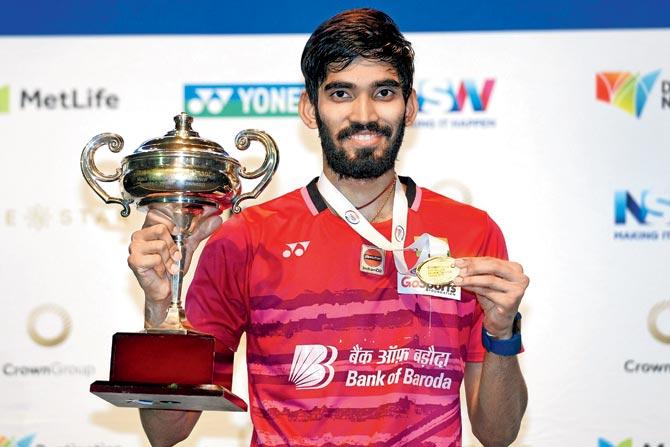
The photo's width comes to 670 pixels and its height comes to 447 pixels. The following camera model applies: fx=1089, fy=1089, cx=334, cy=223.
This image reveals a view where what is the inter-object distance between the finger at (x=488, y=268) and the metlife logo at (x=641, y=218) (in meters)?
1.54

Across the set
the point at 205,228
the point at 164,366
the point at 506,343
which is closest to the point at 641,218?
the point at 506,343

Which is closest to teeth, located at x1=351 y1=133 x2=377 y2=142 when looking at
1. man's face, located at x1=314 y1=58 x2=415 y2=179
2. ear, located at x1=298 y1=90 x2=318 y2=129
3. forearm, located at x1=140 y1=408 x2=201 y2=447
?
man's face, located at x1=314 y1=58 x2=415 y2=179

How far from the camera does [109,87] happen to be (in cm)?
393

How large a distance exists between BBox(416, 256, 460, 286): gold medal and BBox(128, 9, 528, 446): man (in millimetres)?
105

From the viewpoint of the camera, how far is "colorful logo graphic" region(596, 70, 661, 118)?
3.80 m

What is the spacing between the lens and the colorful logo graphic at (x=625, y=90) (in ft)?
12.5

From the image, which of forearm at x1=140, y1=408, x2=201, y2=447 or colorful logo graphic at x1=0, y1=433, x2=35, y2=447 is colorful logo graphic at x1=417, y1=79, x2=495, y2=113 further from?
colorful logo graphic at x1=0, y1=433, x2=35, y2=447

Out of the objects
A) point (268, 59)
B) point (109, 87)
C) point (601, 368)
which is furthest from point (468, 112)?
point (109, 87)

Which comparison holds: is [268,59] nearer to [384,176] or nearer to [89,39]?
[89,39]

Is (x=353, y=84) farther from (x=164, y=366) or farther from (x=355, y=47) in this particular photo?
(x=164, y=366)

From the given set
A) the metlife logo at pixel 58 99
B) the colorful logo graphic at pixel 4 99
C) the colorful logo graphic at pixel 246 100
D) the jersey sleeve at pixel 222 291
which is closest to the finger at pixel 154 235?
the jersey sleeve at pixel 222 291

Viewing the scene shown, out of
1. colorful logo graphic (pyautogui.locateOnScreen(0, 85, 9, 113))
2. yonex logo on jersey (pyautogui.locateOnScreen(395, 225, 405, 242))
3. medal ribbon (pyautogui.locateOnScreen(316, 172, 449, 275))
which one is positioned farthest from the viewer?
colorful logo graphic (pyautogui.locateOnScreen(0, 85, 9, 113))

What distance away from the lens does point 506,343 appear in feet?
8.12

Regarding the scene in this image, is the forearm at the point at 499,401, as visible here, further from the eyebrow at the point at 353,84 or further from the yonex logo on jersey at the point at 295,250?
the eyebrow at the point at 353,84
